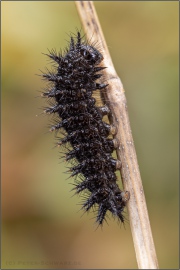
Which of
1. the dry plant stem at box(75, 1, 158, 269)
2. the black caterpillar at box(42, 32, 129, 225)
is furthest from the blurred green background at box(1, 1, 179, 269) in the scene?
the dry plant stem at box(75, 1, 158, 269)

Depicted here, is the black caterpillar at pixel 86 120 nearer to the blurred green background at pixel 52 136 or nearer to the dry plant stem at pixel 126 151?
the dry plant stem at pixel 126 151

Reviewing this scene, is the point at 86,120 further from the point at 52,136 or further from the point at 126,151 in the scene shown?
the point at 52,136

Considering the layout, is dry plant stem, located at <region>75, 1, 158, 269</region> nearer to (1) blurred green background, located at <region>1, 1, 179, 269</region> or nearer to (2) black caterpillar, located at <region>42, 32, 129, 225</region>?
(2) black caterpillar, located at <region>42, 32, 129, 225</region>

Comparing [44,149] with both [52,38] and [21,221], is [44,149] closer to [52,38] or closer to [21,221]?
[21,221]

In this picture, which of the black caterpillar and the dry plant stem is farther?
the black caterpillar

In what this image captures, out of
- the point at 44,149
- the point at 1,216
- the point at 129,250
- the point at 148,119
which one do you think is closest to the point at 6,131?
the point at 44,149
